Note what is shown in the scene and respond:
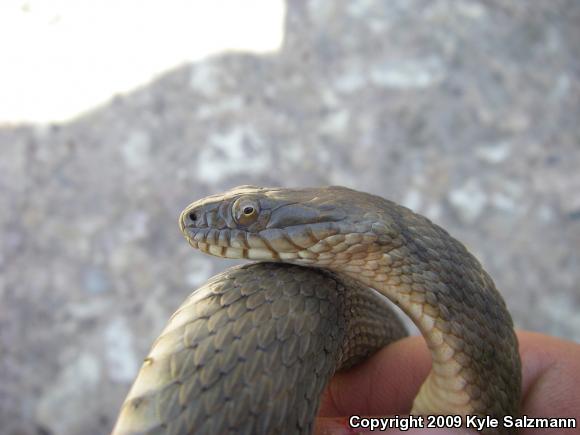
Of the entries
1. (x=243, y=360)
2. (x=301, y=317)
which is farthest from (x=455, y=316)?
(x=243, y=360)

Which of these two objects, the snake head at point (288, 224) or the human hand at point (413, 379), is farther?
the human hand at point (413, 379)

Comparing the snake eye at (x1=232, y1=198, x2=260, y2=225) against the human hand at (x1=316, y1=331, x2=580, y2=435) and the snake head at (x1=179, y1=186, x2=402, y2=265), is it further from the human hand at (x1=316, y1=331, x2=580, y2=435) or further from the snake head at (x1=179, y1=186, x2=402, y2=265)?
the human hand at (x1=316, y1=331, x2=580, y2=435)

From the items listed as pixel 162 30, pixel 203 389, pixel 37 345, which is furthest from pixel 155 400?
pixel 162 30

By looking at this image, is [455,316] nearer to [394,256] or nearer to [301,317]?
[394,256]

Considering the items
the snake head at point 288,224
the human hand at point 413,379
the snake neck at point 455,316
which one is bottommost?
the human hand at point 413,379

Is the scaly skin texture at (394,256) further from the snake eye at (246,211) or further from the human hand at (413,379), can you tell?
the human hand at (413,379)

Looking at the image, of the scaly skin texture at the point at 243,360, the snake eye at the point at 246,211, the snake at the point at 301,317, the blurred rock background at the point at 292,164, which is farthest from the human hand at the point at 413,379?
the blurred rock background at the point at 292,164

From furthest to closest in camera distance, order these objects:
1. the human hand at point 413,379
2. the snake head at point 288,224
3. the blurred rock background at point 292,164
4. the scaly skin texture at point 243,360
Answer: the blurred rock background at point 292,164
the human hand at point 413,379
the snake head at point 288,224
the scaly skin texture at point 243,360

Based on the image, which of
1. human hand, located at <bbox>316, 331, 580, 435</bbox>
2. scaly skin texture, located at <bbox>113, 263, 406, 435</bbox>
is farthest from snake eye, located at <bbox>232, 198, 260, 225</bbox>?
human hand, located at <bbox>316, 331, 580, 435</bbox>
